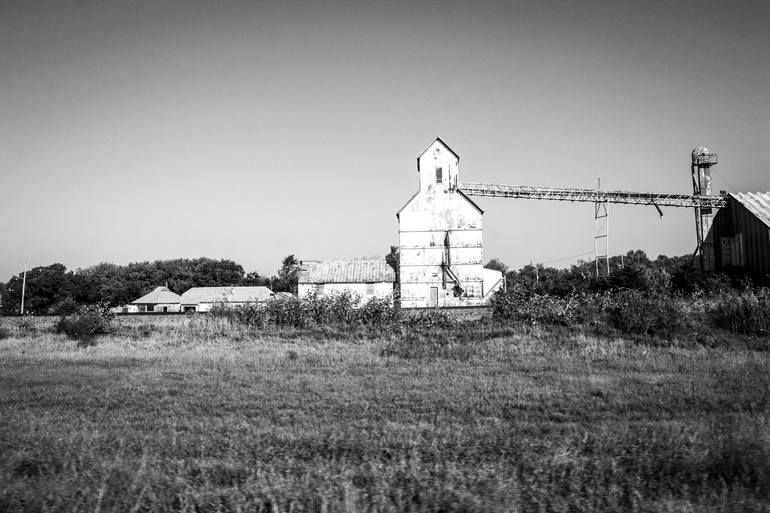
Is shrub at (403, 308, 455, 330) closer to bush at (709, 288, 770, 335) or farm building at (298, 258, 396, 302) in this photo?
bush at (709, 288, 770, 335)

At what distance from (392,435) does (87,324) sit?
20.5 m

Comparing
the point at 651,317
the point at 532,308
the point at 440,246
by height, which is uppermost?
the point at 440,246

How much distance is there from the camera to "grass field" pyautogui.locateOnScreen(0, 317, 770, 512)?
4.05 metres

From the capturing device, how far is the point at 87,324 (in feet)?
71.9

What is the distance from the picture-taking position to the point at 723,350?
50.1 ft

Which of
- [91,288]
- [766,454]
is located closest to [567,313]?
[766,454]

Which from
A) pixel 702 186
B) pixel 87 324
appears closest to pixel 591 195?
pixel 702 186

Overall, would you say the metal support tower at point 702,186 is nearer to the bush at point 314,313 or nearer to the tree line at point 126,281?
the bush at point 314,313

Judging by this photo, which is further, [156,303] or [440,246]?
[156,303]

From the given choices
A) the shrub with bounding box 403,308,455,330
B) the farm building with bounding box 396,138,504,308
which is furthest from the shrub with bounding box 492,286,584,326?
the farm building with bounding box 396,138,504,308

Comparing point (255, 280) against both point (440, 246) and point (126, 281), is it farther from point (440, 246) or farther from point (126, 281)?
point (440, 246)

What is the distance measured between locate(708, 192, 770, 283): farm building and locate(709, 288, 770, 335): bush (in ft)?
30.1

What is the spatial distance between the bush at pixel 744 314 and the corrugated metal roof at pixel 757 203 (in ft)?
39.7

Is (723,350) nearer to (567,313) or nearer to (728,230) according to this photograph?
(567,313)
